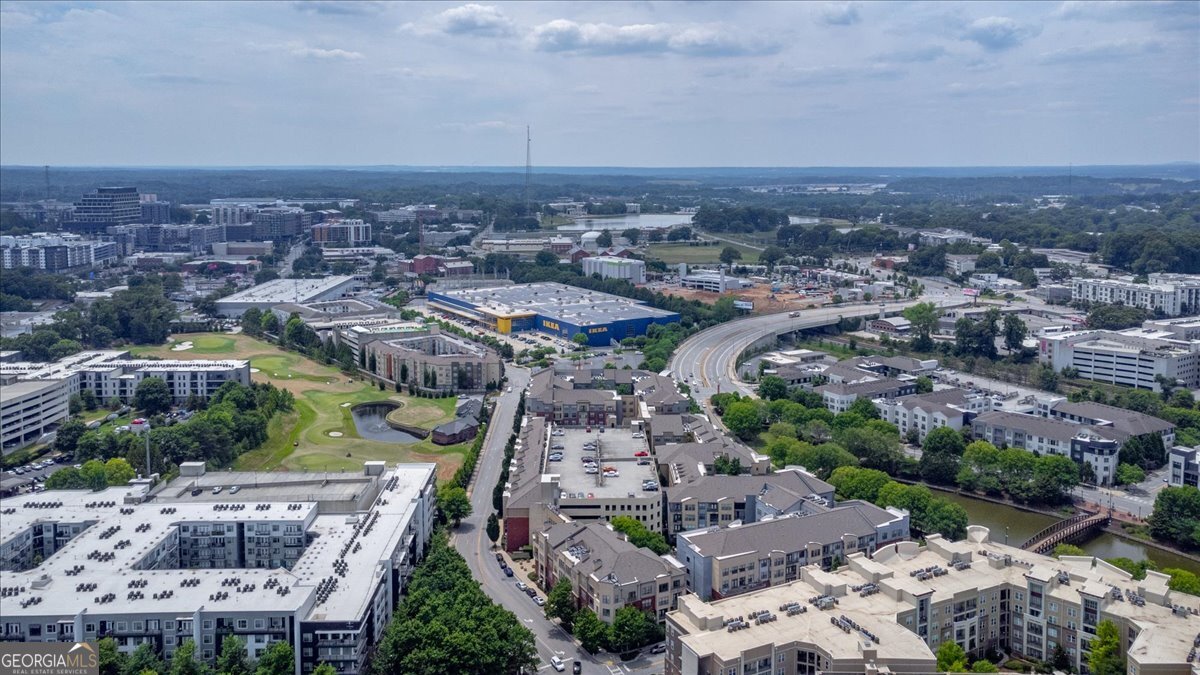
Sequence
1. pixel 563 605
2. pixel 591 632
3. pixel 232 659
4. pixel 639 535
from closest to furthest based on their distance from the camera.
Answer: pixel 232 659, pixel 591 632, pixel 563 605, pixel 639 535

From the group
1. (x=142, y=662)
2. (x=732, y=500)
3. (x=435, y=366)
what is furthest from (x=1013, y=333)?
(x=142, y=662)

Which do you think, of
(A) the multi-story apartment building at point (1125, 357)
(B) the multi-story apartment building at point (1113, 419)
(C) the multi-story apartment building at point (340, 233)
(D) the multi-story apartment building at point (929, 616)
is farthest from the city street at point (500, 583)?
(C) the multi-story apartment building at point (340, 233)

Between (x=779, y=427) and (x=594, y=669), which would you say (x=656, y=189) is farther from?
(x=594, y=669)

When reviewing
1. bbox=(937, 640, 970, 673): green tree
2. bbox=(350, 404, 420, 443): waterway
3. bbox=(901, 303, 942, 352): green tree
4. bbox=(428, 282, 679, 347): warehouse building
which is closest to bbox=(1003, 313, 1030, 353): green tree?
bbox=(901, 303, 942, 352): green tree

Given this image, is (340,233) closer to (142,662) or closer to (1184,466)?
(1184,466)

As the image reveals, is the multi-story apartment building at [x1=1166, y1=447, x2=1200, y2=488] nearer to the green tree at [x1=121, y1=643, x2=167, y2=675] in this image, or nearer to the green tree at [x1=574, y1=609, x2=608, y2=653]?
the green tree at [x1=574, y1=609, x2=608, y2=653]
